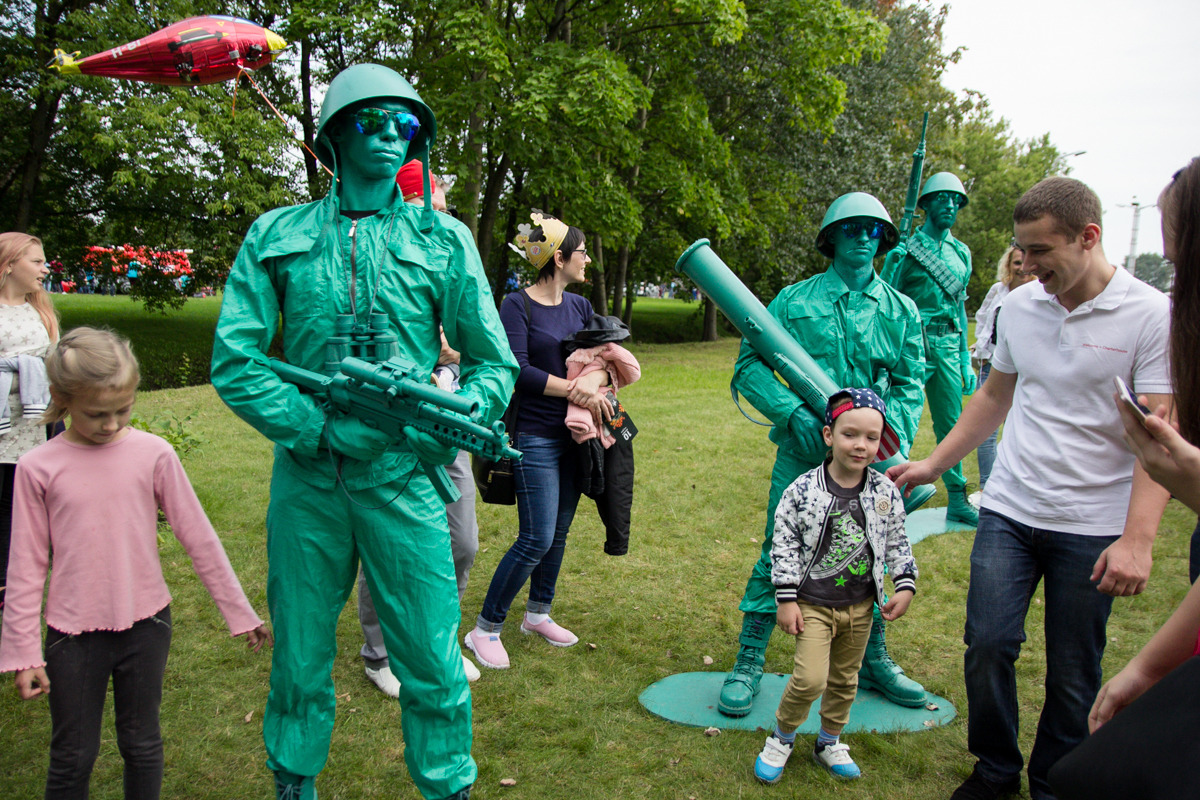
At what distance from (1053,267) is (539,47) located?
13.5m

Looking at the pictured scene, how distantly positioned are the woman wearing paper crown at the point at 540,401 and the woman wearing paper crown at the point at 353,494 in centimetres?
141

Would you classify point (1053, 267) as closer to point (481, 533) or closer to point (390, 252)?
point (390, 252)

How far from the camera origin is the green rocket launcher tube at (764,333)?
3404mm

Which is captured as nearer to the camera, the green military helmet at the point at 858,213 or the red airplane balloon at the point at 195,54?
the green military helmet at the point at 858,213

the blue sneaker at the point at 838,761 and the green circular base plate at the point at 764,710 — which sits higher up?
the blue sneaker at the point at 838,761

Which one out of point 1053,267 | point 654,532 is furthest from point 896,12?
point 1053,267

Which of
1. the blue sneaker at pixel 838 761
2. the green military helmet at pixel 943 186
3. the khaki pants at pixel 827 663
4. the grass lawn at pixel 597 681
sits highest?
the green military helmet at pixel 943 186

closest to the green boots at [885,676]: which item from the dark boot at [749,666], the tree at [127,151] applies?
the dark boot at [749,666]

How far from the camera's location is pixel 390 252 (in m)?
2.50

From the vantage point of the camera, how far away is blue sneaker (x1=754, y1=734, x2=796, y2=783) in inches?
122

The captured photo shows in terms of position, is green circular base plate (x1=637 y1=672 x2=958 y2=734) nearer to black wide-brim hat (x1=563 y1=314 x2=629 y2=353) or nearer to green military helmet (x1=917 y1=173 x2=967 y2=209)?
black wide-brim hat (x1=563 y1=314 x2=629 y2=353)

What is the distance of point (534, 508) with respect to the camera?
13.2ft

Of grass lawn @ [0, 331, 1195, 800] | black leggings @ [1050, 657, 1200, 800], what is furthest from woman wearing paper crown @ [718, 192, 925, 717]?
black leggings @ [1050, 657, 1200, 800]

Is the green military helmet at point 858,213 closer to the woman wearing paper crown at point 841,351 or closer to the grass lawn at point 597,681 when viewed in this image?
the woman wearing paper crown at point 841,351
